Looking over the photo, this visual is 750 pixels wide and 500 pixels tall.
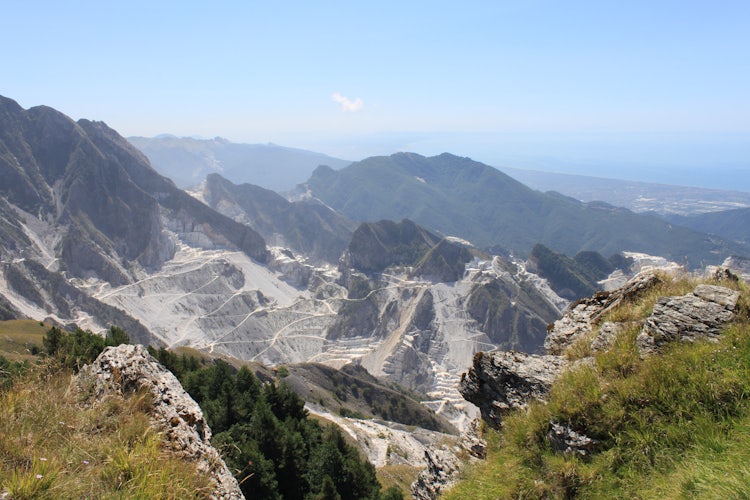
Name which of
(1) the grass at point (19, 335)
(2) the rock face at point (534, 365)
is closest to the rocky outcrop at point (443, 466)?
(2) the rock face at point (534, 365)

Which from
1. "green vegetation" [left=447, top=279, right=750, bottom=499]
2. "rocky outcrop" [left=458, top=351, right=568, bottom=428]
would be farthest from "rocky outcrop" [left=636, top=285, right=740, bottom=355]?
"rocky outcrop" [left=458, top=351, right=568, bottom=428]

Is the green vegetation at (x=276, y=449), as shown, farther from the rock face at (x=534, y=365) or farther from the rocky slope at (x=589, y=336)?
the rocky slope at (x=589, y=336)

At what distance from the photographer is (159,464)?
17.1ft

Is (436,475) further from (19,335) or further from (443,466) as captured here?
(19,335)

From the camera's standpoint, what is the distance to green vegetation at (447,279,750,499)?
5273 millimetres

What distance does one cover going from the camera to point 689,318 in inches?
285

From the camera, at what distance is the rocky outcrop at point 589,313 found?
10.3 metres

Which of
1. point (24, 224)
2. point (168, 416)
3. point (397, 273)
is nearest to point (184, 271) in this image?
point (24, 224)

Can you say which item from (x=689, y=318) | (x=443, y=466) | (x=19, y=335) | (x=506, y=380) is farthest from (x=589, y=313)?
(x=19, y=335)

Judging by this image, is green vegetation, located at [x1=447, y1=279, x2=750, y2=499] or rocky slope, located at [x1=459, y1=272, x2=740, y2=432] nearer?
green vegetation, located at [x1=447, y1=279, x2=750, y2=499]

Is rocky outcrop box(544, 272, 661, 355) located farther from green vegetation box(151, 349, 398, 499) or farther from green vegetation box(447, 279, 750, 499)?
green vegetation box(151, 349, 398, 499)

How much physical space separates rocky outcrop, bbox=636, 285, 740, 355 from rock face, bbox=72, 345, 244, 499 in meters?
6.99

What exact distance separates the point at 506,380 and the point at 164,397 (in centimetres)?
701

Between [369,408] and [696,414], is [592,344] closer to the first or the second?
[696,414]
